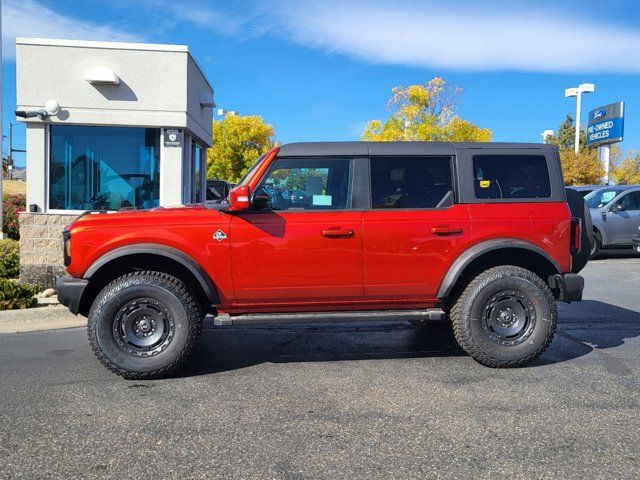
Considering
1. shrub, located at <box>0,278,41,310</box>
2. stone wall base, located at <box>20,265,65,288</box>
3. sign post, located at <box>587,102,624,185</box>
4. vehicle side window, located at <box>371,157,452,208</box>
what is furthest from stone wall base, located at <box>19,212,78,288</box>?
sign post, located at <box>587,102,624,185</box>

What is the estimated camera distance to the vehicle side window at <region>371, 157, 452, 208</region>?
5180mm

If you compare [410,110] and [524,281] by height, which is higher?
[410,110]

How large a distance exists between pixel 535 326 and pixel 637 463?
194 cm

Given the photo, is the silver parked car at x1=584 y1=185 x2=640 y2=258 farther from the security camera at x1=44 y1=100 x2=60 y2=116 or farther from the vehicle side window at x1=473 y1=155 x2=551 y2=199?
the security camera at x1=44 y1=100 x2=60 y2=116

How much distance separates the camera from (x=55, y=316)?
7.43m

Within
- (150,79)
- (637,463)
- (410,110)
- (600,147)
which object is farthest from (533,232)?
(600,147)

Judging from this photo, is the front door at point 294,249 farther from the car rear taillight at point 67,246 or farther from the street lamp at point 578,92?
the street lamp at point 578,92

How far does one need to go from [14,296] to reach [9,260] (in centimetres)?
289

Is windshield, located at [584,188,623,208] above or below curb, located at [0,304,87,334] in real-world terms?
above

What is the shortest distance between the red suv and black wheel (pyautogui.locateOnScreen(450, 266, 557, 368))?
1 centimetres

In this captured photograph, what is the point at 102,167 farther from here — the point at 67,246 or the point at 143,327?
the point at 143,327

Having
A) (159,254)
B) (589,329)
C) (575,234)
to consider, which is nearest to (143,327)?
(159,254)

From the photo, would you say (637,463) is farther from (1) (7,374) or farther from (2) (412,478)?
(1) (7,374)

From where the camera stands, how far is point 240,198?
486 cm
